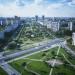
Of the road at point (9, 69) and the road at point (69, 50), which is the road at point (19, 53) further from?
the road at point (69, 50)

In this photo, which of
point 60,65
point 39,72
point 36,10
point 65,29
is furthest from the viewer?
point 65,29

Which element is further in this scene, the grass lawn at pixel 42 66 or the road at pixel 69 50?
the road at pixel 69 50

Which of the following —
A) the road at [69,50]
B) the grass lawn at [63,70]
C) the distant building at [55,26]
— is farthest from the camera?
the distant building at [55,26]

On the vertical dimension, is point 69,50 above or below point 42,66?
above

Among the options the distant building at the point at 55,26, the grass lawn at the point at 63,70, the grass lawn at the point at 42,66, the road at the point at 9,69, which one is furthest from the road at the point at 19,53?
the grass lawn at the point at 63,70

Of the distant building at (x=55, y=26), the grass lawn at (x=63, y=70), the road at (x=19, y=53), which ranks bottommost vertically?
the grass lawn at (x=63, y=70)

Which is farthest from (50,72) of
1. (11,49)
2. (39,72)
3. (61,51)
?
(11,49)

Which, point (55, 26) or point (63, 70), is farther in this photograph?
point (55, 26)

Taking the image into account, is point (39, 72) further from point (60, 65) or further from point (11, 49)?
point (11, 49)

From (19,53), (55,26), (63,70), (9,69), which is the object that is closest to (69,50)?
(63,70)

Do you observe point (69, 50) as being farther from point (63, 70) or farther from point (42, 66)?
point (42, 66)

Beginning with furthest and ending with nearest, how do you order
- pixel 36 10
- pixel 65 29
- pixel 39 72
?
pixel 65 29 < pixel 36 10 < pixel 39 72
